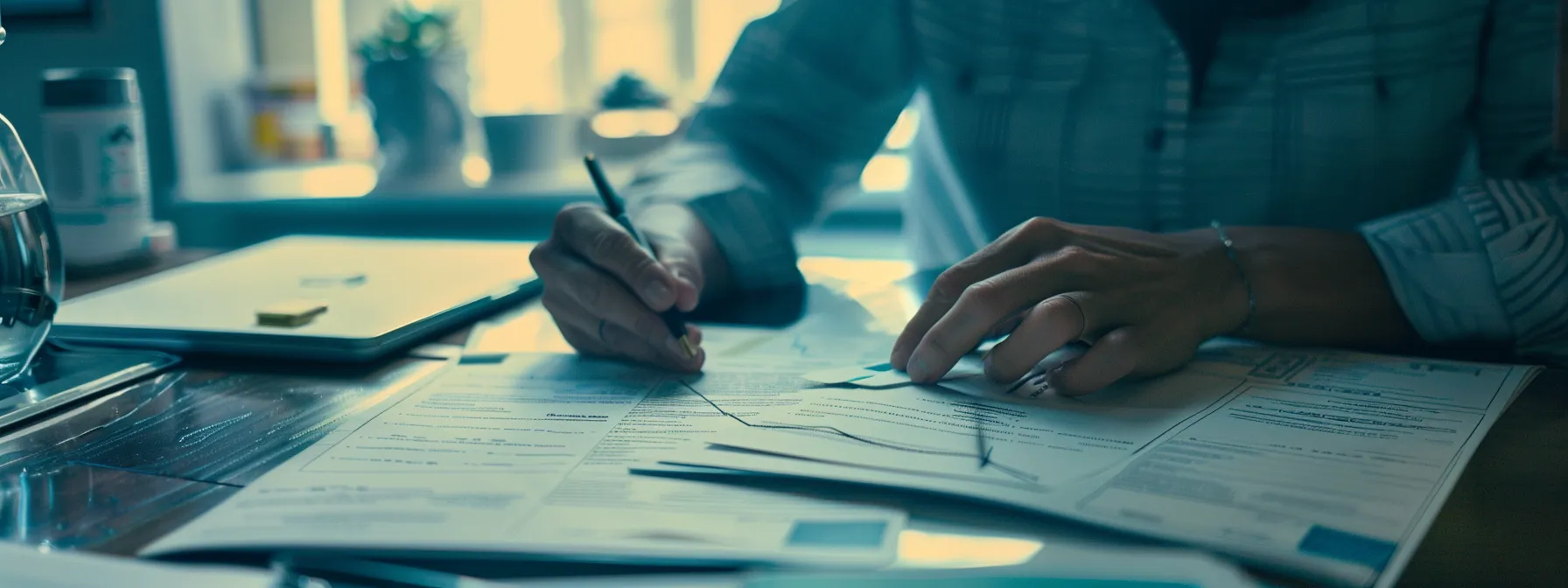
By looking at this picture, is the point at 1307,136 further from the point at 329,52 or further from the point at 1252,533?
the point at 329,52

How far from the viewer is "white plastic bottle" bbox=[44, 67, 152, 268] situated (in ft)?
2.97

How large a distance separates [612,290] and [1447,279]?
47 cm

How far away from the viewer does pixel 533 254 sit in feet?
2.22

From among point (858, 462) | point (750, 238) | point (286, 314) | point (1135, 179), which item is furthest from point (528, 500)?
point (1135, 179)

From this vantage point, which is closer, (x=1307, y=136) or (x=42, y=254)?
(x=42, y=254)

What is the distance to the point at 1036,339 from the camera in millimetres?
518

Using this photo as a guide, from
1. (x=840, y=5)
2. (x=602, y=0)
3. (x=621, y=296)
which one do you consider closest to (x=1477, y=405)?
(x=621, y=296)

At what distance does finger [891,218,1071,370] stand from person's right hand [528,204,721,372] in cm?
12

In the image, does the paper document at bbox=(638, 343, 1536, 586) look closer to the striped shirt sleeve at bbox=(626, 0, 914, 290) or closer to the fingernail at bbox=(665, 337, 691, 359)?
A: the fingernail at bbox=(665, 337, 691, 359)

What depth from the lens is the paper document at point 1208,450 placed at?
0.35 meters

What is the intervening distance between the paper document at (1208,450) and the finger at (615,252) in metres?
0.13

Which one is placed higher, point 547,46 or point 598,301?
point 547,46

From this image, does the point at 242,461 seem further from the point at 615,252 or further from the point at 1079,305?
the point at 1079,305

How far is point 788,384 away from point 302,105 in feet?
6.44
